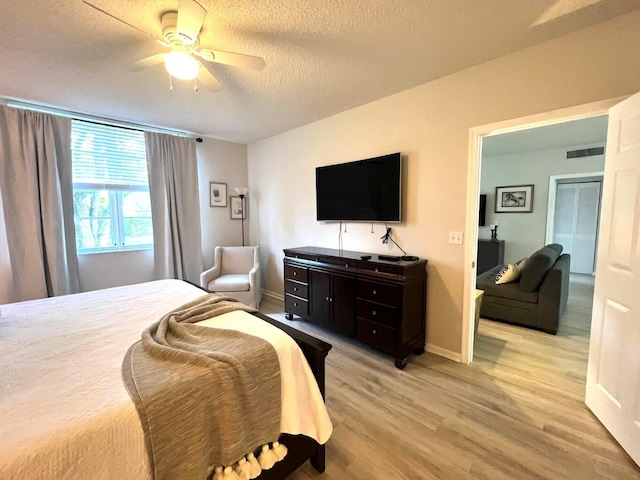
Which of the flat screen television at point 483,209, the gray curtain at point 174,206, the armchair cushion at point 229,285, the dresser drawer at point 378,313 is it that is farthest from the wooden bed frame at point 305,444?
the flat screen television at point 483,209

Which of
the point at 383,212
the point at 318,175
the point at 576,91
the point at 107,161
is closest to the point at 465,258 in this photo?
the point at 383,212

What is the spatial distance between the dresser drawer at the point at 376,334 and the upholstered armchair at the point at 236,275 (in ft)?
5.38

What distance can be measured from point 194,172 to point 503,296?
438 centimetres

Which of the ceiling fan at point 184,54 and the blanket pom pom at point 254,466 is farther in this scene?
the ceiling fan at point 184,54

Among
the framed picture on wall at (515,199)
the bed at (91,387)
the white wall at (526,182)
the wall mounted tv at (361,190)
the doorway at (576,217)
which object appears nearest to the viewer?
the bed at (91,387)

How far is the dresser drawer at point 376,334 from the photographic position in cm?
249

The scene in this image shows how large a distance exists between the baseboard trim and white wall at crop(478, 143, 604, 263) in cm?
405

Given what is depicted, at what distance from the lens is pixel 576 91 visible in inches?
73.7

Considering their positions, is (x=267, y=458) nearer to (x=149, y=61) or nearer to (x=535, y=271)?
(x=149, y=61)

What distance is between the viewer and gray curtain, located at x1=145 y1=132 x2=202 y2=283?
377cm

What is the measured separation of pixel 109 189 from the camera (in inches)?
140

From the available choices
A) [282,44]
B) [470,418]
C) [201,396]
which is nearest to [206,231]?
[282,44]

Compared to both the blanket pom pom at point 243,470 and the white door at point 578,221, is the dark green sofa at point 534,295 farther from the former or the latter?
the blanket pom pom at point 243,470

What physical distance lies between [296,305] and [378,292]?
1255 millimetres
